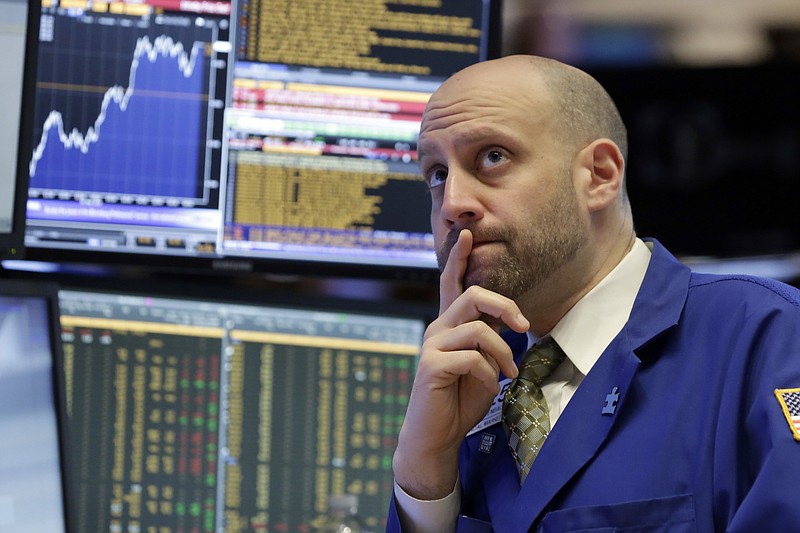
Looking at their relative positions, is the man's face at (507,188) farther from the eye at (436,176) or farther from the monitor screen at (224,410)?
the monitor screen at (224,410)

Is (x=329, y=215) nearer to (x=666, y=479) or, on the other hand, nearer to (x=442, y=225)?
(x=442, y=225)

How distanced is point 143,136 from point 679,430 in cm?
123

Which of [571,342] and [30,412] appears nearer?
[571,342]

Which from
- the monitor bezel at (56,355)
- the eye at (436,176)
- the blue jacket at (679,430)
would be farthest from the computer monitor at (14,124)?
the blue jacket at (679,430)

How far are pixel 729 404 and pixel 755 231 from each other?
6.59 ft

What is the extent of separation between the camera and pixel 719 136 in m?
3.21

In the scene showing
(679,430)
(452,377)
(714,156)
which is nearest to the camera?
(679,430)

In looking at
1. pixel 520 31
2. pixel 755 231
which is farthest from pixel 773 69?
pixel 520 31

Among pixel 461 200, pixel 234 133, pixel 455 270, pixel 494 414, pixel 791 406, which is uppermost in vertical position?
pixel 234 133

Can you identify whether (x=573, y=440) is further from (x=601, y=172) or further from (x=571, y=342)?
(x=601, y=172)

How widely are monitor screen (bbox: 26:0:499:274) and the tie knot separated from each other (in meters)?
0.58

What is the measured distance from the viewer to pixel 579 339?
1.56 metres

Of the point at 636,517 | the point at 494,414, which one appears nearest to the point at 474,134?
the point at 494,414

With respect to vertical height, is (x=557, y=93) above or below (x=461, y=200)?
above
